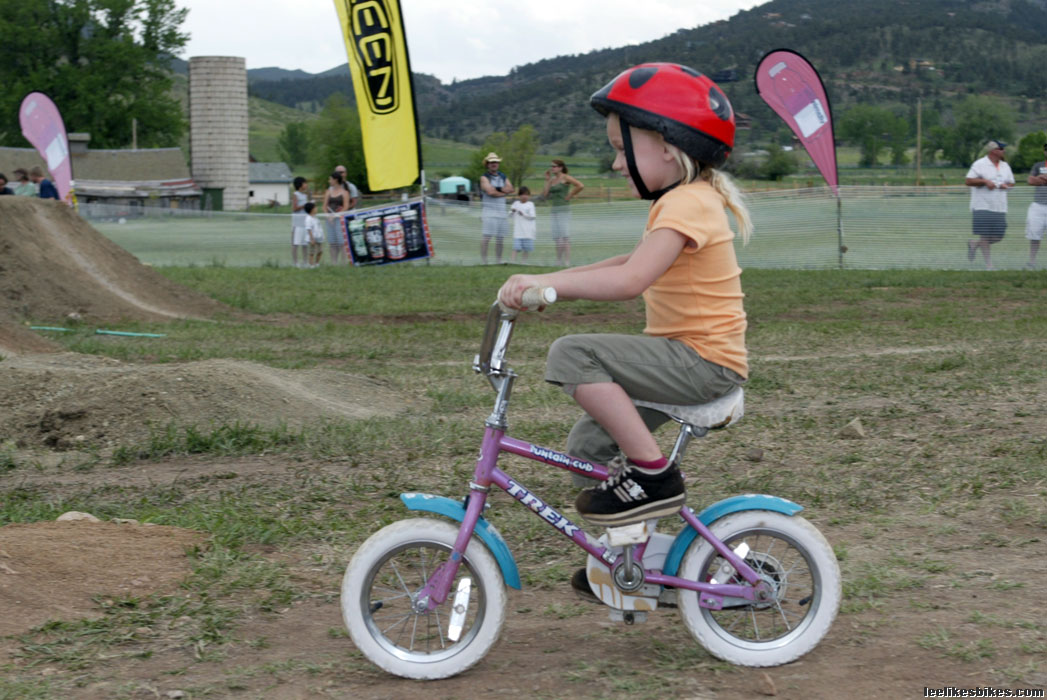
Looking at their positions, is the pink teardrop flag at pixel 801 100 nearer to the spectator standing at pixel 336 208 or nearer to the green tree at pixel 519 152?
the spectator standing at pixel 336 208

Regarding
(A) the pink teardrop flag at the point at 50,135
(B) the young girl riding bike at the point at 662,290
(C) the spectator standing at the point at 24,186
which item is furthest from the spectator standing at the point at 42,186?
(B) the young girl riding bike at the point at 662,290

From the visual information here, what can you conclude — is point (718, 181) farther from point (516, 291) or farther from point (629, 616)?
point (629, 616)

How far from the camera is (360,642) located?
11.7 ft

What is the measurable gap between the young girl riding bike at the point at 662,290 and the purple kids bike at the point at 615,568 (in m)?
0.09

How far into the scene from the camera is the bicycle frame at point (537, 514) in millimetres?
3549

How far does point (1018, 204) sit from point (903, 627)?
16.5 metres

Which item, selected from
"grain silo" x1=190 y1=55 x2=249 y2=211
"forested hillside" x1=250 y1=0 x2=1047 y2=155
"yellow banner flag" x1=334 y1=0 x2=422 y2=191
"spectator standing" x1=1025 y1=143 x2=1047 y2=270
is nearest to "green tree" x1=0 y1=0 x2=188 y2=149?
"grain silo" x1=190 y1=55 x2=249 y2=211

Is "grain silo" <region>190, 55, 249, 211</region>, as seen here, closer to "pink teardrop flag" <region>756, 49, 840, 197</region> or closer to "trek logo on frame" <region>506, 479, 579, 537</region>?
"pink teardrop flag" <region>756, 49, 840, 197</region>

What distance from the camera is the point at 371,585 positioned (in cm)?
359

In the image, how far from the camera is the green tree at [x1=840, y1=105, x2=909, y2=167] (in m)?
83.4

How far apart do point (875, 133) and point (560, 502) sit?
86.1 m

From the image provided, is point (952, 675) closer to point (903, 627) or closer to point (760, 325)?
point (903, 627)

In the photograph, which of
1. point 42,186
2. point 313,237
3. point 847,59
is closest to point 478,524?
point 313,237

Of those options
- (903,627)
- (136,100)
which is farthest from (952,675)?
(136,100)
